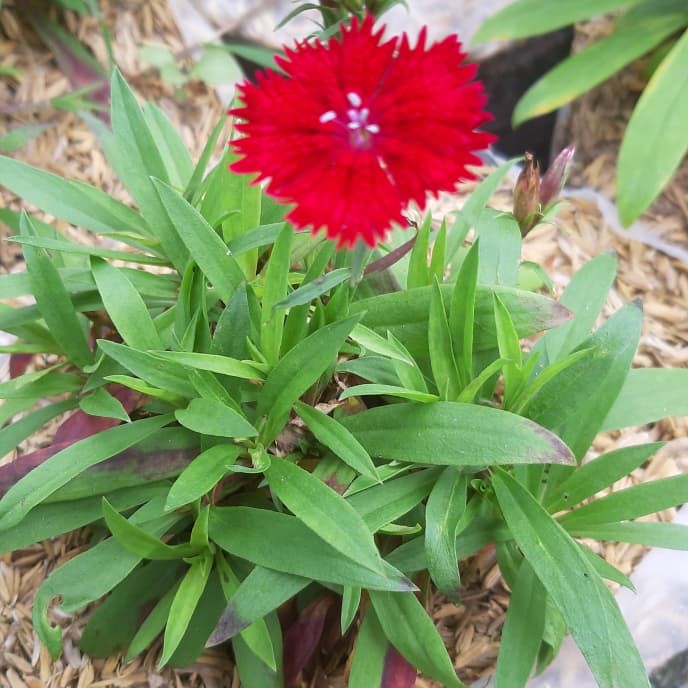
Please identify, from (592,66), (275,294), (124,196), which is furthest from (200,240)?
(592,66)

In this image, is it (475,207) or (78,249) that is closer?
(78,249)

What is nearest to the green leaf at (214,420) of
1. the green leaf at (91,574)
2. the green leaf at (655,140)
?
the green leaf at (91,574)

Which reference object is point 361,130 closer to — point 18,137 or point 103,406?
point 103,406

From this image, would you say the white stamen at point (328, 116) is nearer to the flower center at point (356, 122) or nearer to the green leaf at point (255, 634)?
the flower center at point (356, 122)

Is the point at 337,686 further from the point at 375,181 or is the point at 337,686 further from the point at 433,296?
the point at 375,181

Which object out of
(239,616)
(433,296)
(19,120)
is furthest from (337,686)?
(19,120)

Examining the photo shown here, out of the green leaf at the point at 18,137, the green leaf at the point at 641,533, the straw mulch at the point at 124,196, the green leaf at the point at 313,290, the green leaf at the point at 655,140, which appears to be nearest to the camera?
the green leaf at the point at 313,290

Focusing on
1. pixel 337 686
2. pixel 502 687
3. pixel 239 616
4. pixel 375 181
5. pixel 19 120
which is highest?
pixel 375 181
